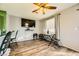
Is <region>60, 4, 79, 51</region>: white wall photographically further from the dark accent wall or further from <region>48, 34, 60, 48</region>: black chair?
the dark accent wall

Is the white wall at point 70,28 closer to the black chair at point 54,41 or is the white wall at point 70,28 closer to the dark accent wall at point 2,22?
the black chair at point 54,41

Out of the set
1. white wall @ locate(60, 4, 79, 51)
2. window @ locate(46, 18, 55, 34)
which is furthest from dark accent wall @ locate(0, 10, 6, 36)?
white wall @ locate(60, 4, 79, 51)

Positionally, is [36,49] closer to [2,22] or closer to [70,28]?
[70,28]

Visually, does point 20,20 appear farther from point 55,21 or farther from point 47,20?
point 55,21

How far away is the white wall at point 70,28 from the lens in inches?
81.5

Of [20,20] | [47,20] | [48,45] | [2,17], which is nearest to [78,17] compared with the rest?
[47,20]

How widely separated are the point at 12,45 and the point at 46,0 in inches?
50.5

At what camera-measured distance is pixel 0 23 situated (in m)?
1.73

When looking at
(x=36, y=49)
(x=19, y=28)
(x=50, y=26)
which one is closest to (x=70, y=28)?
(x=50, y=26)

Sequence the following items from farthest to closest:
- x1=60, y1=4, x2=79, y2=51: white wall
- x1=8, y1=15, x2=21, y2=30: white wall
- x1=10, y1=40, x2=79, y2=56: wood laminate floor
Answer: x1=10, y1=40, x2=79, y2=56: wood laminate floor, x1=60, y1=4, x2=79, y2=51: white wall, x1=8, y1=15, x2=21, y2=30: white wall

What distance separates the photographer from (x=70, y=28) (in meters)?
2.13

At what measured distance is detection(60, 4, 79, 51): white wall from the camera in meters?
2.07

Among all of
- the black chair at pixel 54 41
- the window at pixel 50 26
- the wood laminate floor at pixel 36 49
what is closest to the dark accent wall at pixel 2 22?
the wood laminate floor at pixel 36 49

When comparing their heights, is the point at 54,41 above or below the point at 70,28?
below
